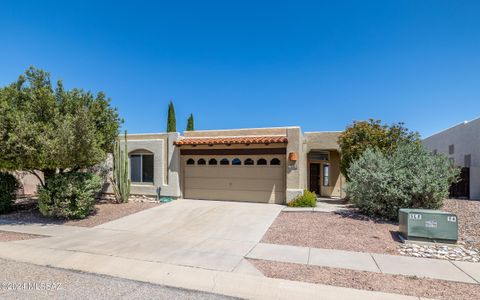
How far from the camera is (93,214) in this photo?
10.9 metres

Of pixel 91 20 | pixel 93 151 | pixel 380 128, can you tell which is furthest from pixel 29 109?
pixel 380 128

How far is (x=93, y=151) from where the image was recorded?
9.60m

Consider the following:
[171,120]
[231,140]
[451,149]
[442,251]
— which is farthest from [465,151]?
[171,120]

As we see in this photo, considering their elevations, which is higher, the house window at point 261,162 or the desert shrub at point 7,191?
the house window at point 261,162

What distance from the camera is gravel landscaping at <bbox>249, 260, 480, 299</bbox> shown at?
4422mm

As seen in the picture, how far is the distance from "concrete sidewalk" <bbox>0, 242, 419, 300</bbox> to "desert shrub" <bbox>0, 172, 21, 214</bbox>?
613 centimetres

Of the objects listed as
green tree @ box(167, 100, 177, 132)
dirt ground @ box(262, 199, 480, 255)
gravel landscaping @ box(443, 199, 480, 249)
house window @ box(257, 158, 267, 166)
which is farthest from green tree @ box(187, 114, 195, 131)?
gravel landscaping @ box(443, 199, 480, 249)

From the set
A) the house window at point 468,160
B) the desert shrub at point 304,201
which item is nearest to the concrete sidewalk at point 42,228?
the desert shrub at point 304,201

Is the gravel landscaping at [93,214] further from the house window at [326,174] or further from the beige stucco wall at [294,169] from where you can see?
the house window at [326,174]

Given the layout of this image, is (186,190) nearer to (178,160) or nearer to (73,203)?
(178,160)

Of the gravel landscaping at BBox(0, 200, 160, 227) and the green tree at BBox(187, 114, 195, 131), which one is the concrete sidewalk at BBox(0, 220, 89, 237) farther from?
the green tree at BBox(187, 114, 195, 131)

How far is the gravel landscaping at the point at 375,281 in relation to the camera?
442 cm

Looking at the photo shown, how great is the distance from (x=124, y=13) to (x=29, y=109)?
685 centimetres

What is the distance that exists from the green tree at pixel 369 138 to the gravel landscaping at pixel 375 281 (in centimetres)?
887
